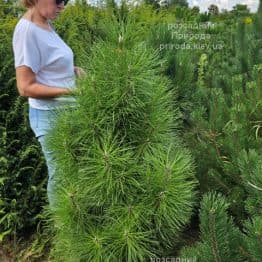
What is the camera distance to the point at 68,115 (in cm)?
219

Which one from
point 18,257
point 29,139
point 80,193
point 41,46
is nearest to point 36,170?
point 29,139

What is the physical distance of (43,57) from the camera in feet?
8.84

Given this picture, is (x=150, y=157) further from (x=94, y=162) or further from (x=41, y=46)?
(x=41, y=46)

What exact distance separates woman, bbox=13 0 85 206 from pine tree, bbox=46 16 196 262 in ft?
1.06

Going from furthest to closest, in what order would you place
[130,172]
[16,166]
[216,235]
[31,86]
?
[16,166] < [31,86] < [130,172] < [216,235]

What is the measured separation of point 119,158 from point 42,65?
0.90m

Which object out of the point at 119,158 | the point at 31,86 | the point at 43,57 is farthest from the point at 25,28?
the point at 119,158

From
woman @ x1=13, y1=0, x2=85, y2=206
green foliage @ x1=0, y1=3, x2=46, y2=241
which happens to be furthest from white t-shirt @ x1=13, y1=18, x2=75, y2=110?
green foliage @ x1=0, y1=3, x2=46, y2=241

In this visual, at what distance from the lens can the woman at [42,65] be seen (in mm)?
2602

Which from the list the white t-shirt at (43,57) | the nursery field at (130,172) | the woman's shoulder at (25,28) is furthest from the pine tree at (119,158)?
the woman's shoulder at (25,28)

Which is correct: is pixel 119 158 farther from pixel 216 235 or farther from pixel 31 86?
pixel 31 86

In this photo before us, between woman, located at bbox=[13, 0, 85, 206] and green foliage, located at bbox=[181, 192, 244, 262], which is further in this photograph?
woman, located at bbox=[13, 0, 85, 206]

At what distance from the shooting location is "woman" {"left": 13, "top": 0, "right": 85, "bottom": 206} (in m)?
2.60

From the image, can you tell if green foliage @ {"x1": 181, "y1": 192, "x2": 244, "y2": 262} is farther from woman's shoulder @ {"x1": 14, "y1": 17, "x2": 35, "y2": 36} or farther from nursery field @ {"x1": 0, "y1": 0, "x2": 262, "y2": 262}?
woman's shoulder @ {"x1": 14, "y1": 17, "x2": 35, "y2": 36}
